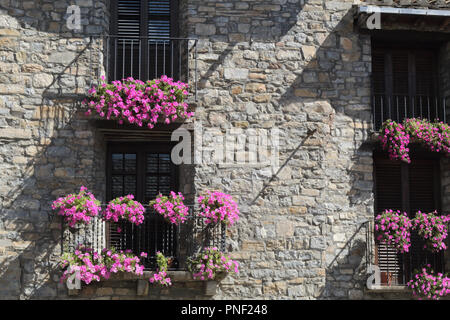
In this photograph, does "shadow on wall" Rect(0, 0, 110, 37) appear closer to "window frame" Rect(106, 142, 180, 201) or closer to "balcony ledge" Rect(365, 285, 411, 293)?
"window frame" Rect(106, 142, 180, 201)

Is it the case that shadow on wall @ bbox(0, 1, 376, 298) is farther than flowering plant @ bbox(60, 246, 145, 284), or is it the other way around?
shadow on wall @ bbox(0, 1, 376, 298)

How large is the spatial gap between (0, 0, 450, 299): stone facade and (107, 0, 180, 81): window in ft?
1.10

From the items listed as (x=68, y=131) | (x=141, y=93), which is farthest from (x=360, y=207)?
(x=68, y=131)

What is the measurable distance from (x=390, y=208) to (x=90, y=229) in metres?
4.70

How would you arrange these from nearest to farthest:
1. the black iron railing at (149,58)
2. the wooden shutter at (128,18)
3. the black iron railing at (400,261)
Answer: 1. the black iron railing at (400,261)
2. the black iron railing at (149,58)
3. the wooden shutter at (128,18)

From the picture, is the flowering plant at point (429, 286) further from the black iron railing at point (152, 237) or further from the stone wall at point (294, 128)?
the black iron railing at point (152, 237)

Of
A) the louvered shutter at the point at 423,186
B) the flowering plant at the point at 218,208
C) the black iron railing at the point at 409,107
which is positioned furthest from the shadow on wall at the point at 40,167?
the louvered shutter at the point at 423,186

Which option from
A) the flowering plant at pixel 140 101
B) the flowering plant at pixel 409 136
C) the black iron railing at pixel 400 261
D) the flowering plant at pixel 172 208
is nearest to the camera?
the flowering plant at pixel 172 208

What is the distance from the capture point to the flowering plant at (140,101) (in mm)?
9242

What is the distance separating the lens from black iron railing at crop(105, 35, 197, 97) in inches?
392

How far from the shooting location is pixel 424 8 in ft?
33.1

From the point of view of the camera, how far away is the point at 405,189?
1025cm

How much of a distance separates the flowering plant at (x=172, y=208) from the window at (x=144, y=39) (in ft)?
6.81

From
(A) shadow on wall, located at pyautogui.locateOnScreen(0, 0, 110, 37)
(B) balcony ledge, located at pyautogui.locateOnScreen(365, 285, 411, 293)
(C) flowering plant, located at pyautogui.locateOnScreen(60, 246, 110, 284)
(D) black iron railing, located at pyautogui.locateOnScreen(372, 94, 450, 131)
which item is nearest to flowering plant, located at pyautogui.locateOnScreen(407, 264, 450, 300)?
(B) balcony ledge, located at pyautogui.locateOnScreen(365, 285, 411, 293)
